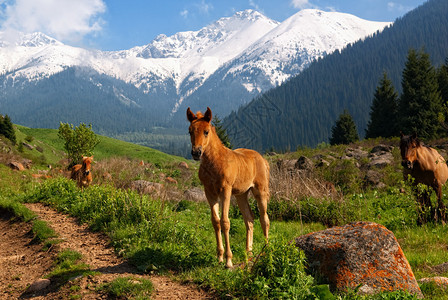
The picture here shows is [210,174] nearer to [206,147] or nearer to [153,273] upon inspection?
[206,147]

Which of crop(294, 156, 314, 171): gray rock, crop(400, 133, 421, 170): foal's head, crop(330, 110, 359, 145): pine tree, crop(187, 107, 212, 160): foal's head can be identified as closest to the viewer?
crop(187, 107, 212, 160): foal's head

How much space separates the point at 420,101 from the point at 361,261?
45.2m

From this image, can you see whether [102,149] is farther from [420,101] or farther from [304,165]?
[420,101]

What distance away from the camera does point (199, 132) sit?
617 centimetres

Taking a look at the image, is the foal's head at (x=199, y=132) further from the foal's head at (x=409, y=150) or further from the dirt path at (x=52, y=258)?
the foal's head at (x=409, y=150)

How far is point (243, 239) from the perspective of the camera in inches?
417

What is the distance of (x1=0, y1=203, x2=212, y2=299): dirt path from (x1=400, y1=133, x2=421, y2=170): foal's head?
761 cm

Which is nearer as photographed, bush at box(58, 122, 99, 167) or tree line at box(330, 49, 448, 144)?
bush at box(58, 122, 99, 167)

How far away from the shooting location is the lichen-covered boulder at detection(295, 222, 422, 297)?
5.72 m

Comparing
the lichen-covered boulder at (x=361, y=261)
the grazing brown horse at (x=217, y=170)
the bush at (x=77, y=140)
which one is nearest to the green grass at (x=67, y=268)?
the grazing brown horse at (x=217, y=170)

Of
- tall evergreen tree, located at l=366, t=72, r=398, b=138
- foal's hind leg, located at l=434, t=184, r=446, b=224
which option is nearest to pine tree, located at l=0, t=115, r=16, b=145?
foal's hind leg, located at l=434, t=184, r=446, b=224

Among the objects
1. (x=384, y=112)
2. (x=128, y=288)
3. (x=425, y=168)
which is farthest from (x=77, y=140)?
(x=384, y=112)

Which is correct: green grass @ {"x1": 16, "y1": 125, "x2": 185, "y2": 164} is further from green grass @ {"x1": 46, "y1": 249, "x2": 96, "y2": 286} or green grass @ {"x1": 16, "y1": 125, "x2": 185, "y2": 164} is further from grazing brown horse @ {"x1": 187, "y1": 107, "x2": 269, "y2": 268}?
grazing brown horse @ {"x1": 187, "y1": 107, "x2": 269, "y2": 268}

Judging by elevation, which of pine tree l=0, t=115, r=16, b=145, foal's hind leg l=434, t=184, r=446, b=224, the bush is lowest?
foal's hind leg l=434, t=184, r=446, b=224
